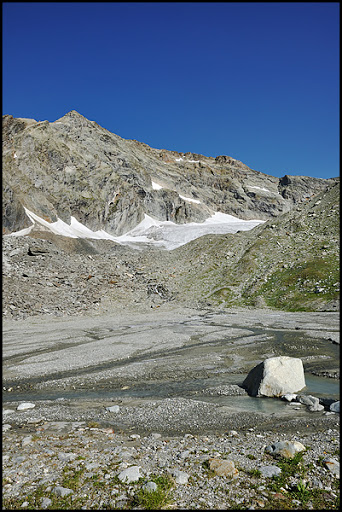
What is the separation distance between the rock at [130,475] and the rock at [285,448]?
5.02 metres

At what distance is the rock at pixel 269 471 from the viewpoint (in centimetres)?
1012

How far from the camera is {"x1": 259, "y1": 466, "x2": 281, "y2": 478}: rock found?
1012 cm

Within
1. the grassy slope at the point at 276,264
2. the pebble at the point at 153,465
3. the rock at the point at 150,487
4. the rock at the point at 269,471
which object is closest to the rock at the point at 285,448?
the pebble at the point at 153,465

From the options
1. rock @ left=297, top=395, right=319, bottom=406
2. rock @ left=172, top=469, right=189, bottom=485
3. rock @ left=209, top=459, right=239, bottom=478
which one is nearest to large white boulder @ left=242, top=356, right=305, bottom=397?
rock @ left=297, top=395, right=319, bottom=406

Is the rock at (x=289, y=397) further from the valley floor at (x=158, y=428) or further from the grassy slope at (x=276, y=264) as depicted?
the grassy slope at (x=276, y=264)

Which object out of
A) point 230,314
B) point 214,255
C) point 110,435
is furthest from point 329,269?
point 110,435

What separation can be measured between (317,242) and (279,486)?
8545 centimetres

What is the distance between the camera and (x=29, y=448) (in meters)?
12.0

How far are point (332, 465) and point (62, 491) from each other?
335 inches

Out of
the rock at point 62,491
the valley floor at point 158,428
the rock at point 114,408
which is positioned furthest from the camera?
the rock at point 114,408

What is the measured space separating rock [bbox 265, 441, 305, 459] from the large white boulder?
7.38 meters

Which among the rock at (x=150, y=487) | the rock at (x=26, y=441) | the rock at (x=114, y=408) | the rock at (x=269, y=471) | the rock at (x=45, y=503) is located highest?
the rock at (x=45, y=503)

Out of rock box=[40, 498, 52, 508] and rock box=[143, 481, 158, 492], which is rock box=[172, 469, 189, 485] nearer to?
rock box=[143, 481, 158, 492]

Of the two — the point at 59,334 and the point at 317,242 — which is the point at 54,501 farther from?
the point at 317,242
